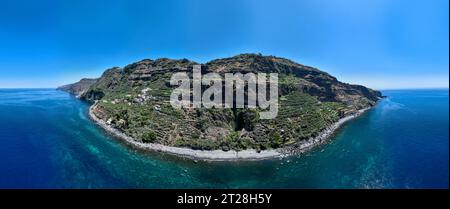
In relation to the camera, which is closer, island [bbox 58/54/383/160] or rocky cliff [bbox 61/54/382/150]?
island [bbox 58/54/383/160]

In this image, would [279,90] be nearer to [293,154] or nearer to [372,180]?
[293,154]

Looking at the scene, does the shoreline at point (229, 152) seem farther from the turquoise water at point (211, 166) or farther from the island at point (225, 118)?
the turquoise water at point (211, 166)

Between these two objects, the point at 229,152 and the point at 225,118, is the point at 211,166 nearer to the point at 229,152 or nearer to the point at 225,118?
the point at 229,152

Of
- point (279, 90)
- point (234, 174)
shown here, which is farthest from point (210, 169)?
point (279, 90)

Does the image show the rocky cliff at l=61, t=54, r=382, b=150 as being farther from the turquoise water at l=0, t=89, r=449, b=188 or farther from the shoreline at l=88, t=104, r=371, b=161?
the turquoise water at l=0, t=89, r=449, b=188

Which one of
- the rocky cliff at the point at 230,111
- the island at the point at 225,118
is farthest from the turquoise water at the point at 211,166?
the rocky cliff at the point at 230,111

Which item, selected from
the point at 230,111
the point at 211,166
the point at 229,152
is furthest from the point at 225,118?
the point at 211,166

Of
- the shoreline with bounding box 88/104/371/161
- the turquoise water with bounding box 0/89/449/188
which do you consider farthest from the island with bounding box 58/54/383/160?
the turquoise water with bounding box 0/89/449/188
